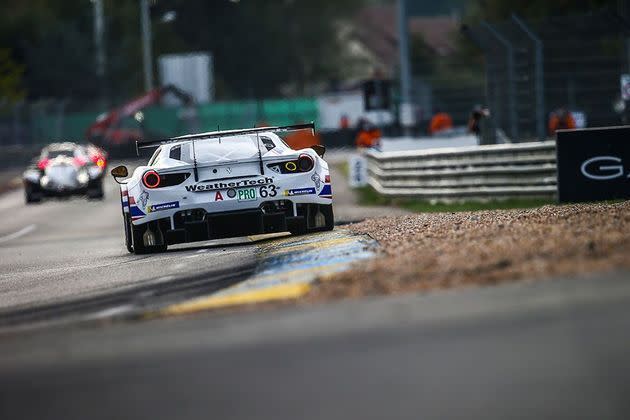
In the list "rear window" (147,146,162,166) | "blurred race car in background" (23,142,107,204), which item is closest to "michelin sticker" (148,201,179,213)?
"rear window" (147,146,162,166)

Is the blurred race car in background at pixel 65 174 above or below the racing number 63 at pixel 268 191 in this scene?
below

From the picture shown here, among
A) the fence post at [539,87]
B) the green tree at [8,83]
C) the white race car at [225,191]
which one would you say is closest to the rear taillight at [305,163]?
the white race car at [225,191]

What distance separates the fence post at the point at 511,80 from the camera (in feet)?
79.3

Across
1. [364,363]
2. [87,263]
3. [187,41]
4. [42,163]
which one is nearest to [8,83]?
[187,41]

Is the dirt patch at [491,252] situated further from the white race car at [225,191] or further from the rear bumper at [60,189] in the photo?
the rear bumper at [60,189]

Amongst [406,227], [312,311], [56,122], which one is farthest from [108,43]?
[312,311]

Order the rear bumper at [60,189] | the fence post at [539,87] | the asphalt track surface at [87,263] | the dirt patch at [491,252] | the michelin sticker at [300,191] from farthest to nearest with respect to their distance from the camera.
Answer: the rear bumper at [60,189] < the fence post at [539,87] < the michelin sticker at [300,191] < the asphalt track surface at [87,263] < the dirt patch at [491,252]

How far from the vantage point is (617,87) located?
23.5 metres

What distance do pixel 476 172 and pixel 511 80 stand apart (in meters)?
3.11

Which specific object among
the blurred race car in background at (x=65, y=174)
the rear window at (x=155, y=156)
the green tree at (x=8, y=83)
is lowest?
the blurred race car in background at (x=65, y=174)

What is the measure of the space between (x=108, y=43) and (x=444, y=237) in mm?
74365

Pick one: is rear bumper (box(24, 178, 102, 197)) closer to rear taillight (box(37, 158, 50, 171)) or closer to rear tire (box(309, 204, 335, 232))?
rear taillight (box(37, 158, 50, 171))

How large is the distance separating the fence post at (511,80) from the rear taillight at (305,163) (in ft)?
34.2

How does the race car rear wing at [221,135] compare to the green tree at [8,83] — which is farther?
the green tree at [8,83]
